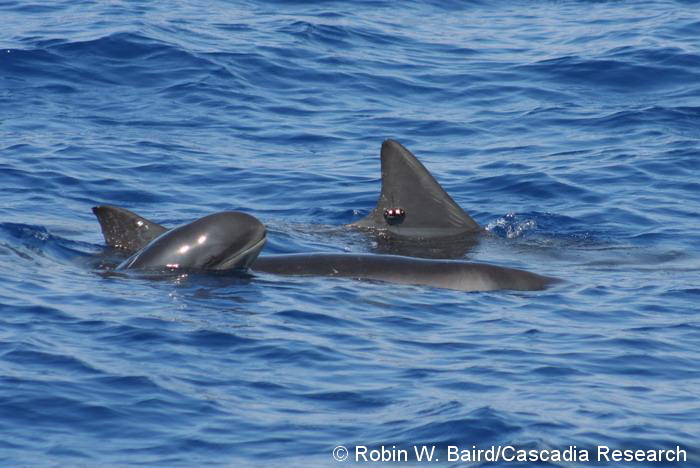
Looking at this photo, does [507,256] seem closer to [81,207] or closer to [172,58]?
[81,207]

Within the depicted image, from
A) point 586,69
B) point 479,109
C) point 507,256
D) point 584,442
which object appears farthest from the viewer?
point 586,69

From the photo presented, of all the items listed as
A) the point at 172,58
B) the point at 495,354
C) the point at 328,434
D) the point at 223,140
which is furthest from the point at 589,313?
the point at 172,58

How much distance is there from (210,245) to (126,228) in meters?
1.84

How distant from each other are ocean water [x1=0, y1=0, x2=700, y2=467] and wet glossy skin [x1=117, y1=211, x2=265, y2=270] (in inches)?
14.7

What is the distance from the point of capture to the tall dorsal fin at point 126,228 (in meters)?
15.1

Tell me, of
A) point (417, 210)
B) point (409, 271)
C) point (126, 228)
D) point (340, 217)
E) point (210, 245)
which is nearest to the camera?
point (210, 245)

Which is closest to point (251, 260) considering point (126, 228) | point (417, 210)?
point (126, 228)

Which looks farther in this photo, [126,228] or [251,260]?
[126,228]

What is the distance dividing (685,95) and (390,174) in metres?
9.60

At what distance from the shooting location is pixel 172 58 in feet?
87.2

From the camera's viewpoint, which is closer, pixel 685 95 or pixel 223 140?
pixel 223 140

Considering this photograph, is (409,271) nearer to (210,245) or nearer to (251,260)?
(251,260)

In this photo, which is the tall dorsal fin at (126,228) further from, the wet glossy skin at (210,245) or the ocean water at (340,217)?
Result: the wet glossy skin at (210,245)

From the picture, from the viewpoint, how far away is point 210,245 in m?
13.7
